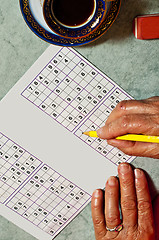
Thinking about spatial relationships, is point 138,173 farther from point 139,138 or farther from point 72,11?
point 72,11

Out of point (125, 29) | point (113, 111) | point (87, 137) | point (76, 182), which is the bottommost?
point (76, 182)

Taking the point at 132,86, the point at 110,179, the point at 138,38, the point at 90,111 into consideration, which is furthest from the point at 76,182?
the point at 138,38

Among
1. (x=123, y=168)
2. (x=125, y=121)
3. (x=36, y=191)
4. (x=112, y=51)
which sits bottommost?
(x=36, y=191)

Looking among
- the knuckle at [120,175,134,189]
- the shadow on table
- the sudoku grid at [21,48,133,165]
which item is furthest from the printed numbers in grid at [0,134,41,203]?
the shadow on table

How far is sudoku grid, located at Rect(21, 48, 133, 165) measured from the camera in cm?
75

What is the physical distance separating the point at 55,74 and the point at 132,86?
21 centimetres

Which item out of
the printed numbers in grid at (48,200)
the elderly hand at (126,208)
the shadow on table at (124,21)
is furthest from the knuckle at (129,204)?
the shadow on table at (124,21)

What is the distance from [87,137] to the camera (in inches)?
31.0

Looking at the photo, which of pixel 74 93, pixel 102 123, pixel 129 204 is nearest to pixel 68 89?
pixel 74 93

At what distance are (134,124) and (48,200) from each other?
0.33 m

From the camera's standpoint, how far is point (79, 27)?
688 mm

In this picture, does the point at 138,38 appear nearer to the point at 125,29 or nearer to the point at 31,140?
the point at 125,29

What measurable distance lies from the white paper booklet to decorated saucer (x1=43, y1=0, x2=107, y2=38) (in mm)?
68

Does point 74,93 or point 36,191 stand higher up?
point 74,93
